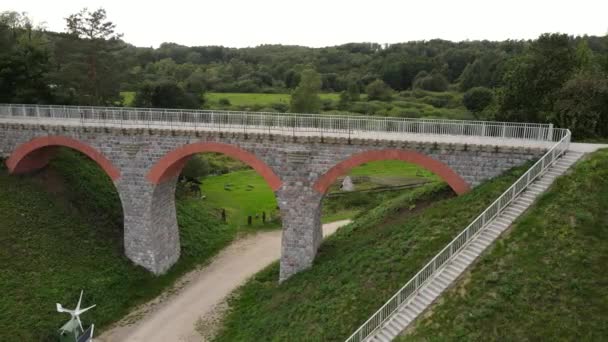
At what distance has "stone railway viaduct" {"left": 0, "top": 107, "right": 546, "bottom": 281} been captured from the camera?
19703 mm

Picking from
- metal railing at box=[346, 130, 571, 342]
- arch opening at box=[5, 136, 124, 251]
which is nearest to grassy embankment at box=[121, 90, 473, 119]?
Result: arch opening at box=[5, 136, 124, 251]

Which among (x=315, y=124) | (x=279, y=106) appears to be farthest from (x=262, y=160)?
(x=279, y=106)

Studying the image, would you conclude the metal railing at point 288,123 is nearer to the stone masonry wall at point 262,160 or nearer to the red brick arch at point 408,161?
the stone masonry wall at point 262,160

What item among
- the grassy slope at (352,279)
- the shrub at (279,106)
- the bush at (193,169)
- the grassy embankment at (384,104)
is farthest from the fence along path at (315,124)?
the shrub at (279,106)

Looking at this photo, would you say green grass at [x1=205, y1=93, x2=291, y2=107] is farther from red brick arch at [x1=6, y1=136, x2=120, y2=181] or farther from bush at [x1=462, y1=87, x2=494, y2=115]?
red brick arch at [x1=6, y1=136, x2=120, y2=181]

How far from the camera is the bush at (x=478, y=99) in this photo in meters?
54.6

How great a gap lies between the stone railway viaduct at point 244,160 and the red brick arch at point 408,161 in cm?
4

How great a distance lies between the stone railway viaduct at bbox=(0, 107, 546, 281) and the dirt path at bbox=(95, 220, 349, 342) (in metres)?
2.50

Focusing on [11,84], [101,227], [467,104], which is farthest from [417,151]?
[467,104]

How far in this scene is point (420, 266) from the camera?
17.4 m

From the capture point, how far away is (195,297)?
25.0 meters

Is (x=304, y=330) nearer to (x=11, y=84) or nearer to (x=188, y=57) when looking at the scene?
(x=11, y=84)

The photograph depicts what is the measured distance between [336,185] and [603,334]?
1320 inches

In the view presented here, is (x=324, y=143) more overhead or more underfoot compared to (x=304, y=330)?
more overhead
